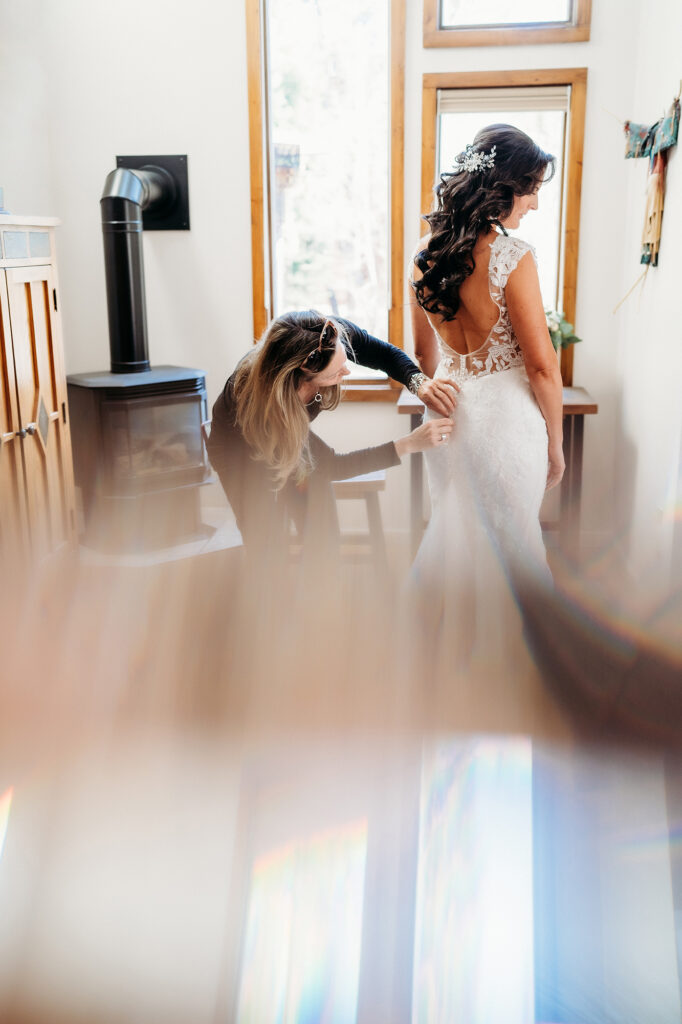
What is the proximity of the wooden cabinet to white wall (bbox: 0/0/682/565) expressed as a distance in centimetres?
78

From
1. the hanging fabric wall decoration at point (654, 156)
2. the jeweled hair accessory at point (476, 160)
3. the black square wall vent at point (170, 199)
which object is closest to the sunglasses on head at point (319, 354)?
the jeweled hair accessory at point (476, 160)

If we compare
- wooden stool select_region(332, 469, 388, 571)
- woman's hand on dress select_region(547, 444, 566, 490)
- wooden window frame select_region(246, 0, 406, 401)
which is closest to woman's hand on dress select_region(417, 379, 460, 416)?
woman's hand on dress select_region(547, 444, 566, 490)

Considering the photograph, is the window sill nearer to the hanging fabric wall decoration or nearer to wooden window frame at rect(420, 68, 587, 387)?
wooden window frame at rect(420, 68, 587, 387)

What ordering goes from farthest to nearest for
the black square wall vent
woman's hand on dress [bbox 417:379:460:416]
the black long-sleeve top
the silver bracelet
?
1. the black square wall vent
2. the silver bracelet
3. woman's hand on dress [bbox 417:379:460:416]
4. the black long-sleeve top

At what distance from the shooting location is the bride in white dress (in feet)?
6.98

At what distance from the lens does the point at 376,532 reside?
10.8 feet

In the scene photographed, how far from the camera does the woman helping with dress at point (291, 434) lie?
2.13 m

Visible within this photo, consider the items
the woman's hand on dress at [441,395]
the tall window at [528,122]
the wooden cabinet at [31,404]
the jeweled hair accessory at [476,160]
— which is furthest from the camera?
the tall window at [528,122]

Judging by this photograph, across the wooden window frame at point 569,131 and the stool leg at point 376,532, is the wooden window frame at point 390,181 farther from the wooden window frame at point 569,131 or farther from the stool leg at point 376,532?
the stool leg at point 376,532

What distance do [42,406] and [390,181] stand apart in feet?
5.61

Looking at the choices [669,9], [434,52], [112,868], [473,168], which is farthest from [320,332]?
[434,52]

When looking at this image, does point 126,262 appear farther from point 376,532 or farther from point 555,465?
point 555,465

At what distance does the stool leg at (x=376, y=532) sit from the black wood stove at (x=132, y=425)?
0.73 m

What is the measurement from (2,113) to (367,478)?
6.66 feet
